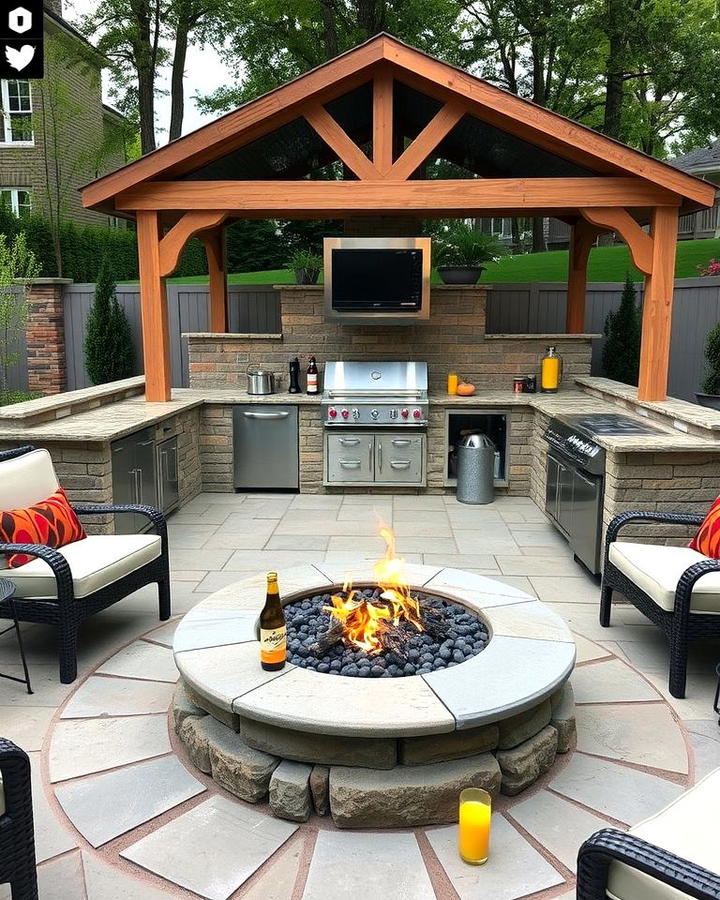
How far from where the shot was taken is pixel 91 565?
352 centimetres

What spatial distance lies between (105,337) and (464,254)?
4.81 metres

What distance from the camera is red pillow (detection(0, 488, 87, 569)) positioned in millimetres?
3486

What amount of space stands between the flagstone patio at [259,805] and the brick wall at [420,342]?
3432mm

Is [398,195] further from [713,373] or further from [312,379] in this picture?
[713,373]

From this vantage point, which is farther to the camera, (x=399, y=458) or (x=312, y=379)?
(x=312, y=379)

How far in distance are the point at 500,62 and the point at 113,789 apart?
17121mm

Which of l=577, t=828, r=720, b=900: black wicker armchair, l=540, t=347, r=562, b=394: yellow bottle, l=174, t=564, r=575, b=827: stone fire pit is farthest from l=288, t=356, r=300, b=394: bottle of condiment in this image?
l=577, t=828, r=720, b=900: black wicker armchair

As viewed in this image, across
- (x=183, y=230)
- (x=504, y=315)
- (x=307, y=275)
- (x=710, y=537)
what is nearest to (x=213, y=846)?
(x=710, y=537)

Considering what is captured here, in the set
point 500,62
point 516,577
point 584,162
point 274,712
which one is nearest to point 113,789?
point 274,712

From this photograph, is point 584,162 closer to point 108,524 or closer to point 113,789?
point 108,524

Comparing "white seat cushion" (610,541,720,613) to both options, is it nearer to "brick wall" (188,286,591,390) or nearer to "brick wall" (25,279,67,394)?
"brick wall" (188,286,591,390)

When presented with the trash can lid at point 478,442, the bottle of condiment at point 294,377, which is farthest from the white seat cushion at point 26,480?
the trash can lid at point 478,442

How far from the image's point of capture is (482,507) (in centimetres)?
657

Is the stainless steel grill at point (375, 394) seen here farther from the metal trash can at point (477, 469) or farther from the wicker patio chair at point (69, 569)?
the wicker patio chair at point (69, 569)
